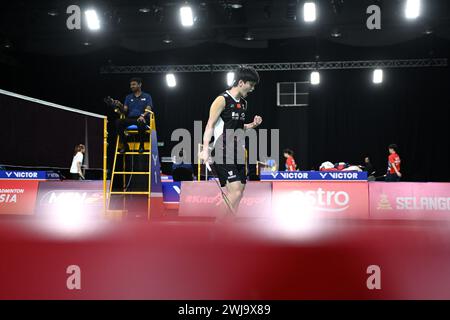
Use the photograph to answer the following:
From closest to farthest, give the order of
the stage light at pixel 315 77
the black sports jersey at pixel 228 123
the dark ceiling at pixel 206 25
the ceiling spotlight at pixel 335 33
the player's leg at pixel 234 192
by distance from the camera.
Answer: the player's leg at pixel 234 192
the black sports jersey at pixel 228 123
the dark ceiling at pixel 206 25
the ceiling spotlight at pixel 335 33
the stage light at pixel 315 77

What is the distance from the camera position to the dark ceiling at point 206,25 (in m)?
14.8

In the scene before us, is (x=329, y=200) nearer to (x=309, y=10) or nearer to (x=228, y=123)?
(x=228, y=123)

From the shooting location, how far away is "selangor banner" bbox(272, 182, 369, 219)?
313 inches

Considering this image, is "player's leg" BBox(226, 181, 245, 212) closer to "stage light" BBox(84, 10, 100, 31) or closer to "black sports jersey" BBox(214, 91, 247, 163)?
"black sports jersey" BBox(214, 91, 247, 163)

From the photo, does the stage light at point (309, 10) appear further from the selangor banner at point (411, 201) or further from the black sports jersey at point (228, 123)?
the black sports jersey at point (228, 123)

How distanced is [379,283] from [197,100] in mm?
17535

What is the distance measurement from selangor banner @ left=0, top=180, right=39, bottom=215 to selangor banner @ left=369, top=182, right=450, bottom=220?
5939mm

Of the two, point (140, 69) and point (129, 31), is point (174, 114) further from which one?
point (129, 31)

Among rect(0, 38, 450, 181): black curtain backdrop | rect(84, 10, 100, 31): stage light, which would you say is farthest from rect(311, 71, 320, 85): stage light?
rect(84, 10, 100, 31): stage light

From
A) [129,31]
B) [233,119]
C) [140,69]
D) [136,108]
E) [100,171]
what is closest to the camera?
[233,119]

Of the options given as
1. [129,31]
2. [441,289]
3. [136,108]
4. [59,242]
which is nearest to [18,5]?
[129,31]

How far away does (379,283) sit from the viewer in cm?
237
